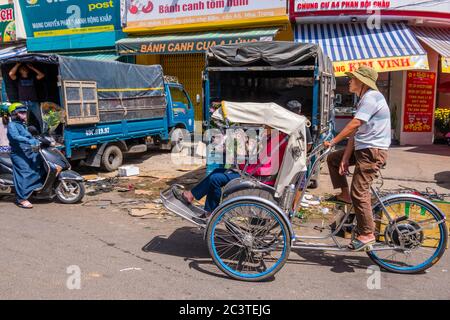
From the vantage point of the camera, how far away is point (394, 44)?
464 inches

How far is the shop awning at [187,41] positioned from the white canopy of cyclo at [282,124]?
28.1ft

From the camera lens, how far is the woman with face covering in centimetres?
672

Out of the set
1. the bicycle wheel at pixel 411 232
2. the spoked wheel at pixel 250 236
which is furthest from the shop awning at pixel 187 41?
the spoked wheel at pixel 250 236

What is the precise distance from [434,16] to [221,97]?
23.6 ft

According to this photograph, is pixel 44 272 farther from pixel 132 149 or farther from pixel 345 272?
pixel 132 149

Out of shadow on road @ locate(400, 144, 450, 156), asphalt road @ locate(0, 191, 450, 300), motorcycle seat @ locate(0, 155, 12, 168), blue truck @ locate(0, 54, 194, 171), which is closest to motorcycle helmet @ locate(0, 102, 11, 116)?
blue truck @ locate(0, 54, 194, 171)

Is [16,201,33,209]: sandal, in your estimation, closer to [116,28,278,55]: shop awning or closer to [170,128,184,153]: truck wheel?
[170,128,184,153]: truck wheel

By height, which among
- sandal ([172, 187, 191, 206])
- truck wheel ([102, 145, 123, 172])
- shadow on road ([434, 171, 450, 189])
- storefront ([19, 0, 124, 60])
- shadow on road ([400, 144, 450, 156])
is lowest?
shadow on road ([400, 144, 450, 156])

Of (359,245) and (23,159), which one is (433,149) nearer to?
(359,245)

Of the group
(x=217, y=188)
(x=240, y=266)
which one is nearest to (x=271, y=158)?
(x=217, y=188)

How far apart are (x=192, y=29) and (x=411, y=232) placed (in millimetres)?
11582

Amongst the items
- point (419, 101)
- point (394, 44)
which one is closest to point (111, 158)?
point (394, 44)

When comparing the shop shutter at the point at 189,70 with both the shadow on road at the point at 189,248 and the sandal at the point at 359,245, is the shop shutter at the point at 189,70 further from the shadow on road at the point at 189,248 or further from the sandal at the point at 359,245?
the sandal at the point at 359,245

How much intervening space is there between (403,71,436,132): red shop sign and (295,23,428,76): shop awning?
4.94 feet
